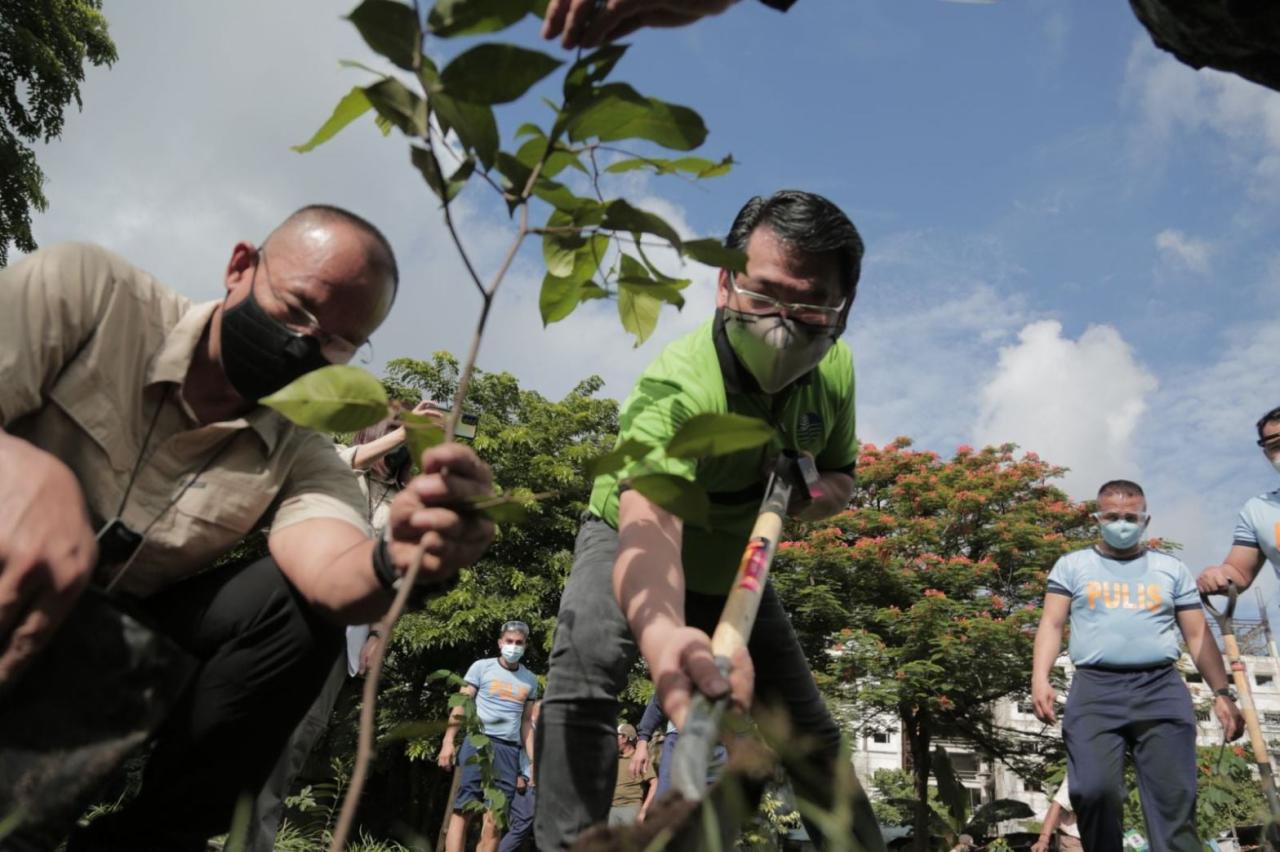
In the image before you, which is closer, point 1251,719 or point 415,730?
point 415,730

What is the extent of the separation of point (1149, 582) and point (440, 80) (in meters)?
4.61

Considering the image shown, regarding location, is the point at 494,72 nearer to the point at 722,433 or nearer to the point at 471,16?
the point at 471,16

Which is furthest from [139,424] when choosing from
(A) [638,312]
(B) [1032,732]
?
(B) [1032,732]

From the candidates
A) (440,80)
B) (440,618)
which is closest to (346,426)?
(440,80)

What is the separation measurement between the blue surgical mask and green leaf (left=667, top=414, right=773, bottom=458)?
14.6 feet

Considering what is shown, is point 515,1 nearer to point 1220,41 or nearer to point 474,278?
point 474,278

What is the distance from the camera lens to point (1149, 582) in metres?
4.53

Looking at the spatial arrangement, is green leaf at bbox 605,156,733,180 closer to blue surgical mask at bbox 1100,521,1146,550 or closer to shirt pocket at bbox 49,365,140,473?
shirt pocket at bbox 49,365,140,473

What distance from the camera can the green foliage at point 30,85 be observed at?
13.3m

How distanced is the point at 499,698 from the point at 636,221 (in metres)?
7.33

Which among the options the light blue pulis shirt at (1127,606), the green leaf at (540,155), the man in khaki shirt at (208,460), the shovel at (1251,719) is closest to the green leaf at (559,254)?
the green leaf at (540,155)

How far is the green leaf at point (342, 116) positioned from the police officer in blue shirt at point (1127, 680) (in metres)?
4.12

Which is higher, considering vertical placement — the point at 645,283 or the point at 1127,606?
the point at 1127,606

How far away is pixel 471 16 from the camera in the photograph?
101 centimetres
